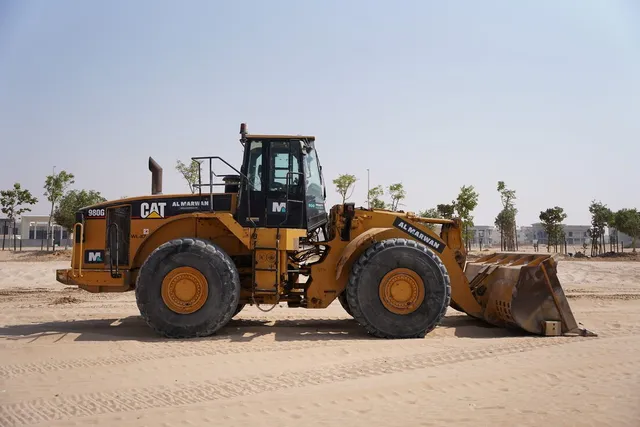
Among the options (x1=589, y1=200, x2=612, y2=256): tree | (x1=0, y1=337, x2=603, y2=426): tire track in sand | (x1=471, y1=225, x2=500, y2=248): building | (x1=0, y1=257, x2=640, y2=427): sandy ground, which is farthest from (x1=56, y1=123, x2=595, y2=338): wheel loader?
(x1=471, y1=225, x2=500, y2=248): building

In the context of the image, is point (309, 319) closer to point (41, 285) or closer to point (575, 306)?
point (575, 306)

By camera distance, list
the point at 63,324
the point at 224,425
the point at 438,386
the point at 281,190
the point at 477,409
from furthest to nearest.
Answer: the point at 63,324
the point at 281,190
the point at 438,386
the point at 477,409
the point at 224,425

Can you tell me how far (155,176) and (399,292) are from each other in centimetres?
491

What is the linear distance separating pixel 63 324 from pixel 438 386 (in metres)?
6.87

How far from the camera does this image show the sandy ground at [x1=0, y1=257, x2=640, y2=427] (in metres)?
4.52

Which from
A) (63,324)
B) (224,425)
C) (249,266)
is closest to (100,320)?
(63,324)

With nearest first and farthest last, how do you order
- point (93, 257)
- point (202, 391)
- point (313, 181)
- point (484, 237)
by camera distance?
1. point (202, 391)
2. point (93, 257)
3. point (313, 181)
4. point (484, 237)

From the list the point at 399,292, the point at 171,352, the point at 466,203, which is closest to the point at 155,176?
the point at 171,352

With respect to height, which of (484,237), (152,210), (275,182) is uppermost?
(275,182)

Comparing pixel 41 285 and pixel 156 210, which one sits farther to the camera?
pixel 41 285

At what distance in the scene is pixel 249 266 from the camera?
28.5 feet

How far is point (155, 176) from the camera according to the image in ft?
31.5

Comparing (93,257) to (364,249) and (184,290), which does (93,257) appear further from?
(364,249)

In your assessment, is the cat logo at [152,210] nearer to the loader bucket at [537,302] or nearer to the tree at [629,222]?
the loader bucket at [537,302]
